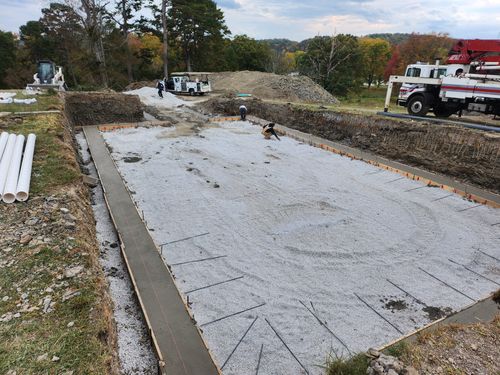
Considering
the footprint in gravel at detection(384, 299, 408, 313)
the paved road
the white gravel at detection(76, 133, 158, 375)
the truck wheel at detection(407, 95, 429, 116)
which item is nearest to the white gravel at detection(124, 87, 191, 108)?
the truck wheel at detection(407, 95, 429, 116)

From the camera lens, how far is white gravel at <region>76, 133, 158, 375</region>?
3585 mm

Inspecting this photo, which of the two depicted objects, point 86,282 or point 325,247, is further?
point 325,247

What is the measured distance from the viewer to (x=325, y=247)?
5836 mm

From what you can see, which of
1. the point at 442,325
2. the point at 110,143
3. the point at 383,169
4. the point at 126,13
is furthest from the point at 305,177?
the point at 126,13

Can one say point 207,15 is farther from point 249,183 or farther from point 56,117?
point 249,183

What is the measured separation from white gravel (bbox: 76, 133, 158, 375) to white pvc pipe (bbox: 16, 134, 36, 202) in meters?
1.39

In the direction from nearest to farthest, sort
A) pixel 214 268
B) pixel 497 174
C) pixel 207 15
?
pixel 214 268, pixel 497 174, pixel 207 15

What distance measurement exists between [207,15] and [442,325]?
31.8 meters

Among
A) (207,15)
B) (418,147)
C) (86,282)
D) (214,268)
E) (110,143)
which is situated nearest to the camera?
(86,282)

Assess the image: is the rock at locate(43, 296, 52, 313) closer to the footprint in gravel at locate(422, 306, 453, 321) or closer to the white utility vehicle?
the footprint in gravel at locate(422, 306, 453, 321)

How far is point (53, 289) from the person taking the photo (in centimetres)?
367

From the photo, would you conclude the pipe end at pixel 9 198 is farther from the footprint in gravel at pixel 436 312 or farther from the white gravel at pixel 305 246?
the footprint in gravel at pixel 436 312

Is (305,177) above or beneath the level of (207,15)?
beneath

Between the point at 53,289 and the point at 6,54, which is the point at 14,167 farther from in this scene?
the point at 6,54
